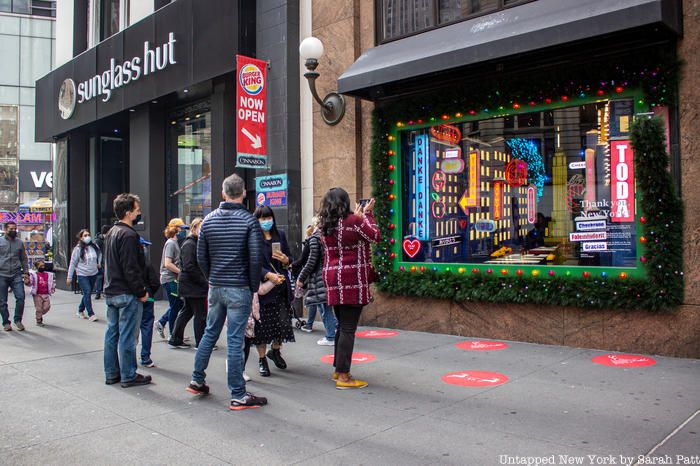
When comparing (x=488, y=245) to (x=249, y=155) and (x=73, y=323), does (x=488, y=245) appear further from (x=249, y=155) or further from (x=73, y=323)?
(x=73, y=323)

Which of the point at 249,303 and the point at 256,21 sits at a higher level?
the point at 256,21

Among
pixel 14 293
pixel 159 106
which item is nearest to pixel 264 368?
pixel 14 293

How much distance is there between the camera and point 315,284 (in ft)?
26.0

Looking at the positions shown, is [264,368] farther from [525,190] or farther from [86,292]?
[86,292]

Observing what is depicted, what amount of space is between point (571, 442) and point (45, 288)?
996 centimetres

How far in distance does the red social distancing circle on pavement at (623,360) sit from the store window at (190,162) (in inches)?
378

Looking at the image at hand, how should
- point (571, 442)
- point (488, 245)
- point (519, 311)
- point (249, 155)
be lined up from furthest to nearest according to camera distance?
point (249, 155), point (488, 245), point (519, 311), point (571, 442)

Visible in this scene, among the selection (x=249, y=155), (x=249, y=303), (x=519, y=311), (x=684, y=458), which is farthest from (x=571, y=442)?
(x=249, y=155)

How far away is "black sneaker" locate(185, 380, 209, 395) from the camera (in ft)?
18.7

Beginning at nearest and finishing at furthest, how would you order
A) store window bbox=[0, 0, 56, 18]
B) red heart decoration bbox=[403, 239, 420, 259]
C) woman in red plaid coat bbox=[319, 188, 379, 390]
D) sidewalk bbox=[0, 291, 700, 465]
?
sidewalk bbox=[0, 291, 700, 465], woman in red plaid coat bbox=[319, 188, 379, 390], red heart decoration bbox=[403, 239, 420, 259], store window bbox=[0, 0, 56, 18]

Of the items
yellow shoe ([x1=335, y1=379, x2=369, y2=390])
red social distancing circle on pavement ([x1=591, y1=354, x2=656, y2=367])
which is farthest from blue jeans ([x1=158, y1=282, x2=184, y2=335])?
red social distancing circle on pavement ([x1=591, y1=354, x2=656, y2=367])

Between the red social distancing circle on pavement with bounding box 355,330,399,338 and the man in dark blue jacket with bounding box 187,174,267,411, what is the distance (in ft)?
12.2

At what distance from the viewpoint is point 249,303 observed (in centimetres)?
548

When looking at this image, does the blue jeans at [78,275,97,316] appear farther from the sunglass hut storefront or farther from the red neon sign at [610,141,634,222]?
the red neon sign at [610,141,634,222]
